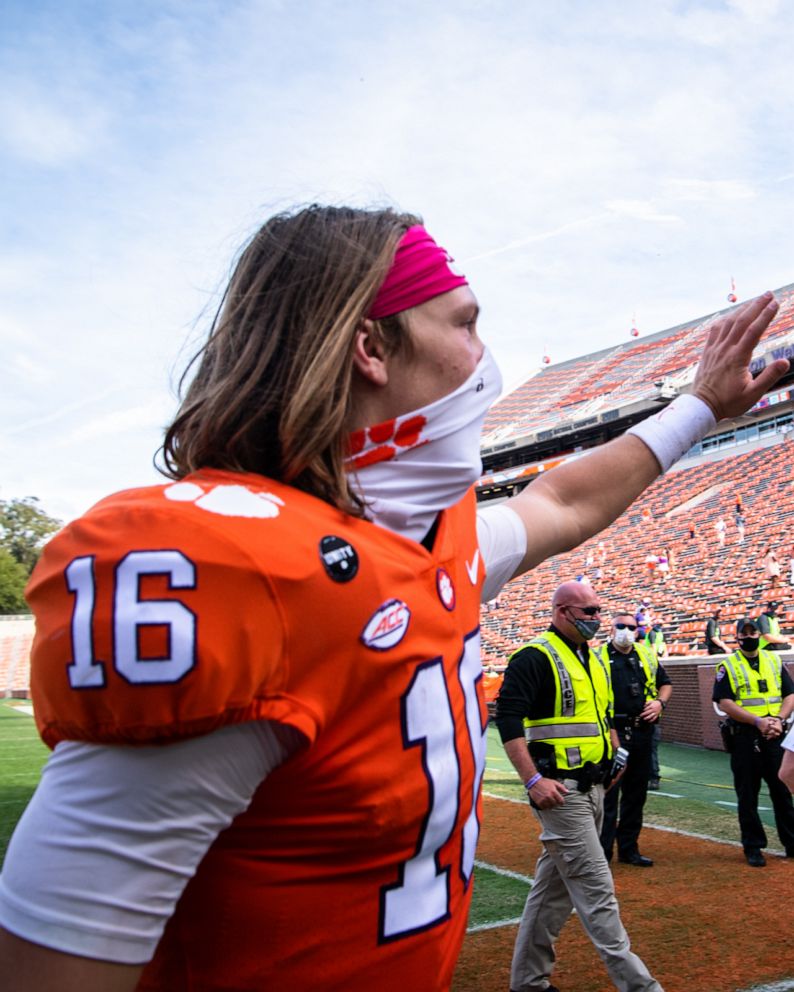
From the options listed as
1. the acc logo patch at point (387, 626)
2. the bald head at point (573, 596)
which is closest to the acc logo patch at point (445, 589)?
the acc logo patch at point (387, 626)

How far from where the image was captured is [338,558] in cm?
104

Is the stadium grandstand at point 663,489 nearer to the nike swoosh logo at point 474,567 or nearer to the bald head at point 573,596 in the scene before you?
the bald head at point 573,596

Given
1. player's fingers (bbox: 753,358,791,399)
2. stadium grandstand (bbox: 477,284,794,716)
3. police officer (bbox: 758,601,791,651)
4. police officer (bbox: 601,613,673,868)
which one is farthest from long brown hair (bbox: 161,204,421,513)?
police officer (bbox: 758,601,791,651)

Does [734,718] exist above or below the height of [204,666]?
below

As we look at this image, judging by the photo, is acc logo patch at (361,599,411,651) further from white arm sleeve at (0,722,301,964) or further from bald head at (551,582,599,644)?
bald head at (551,582,599,644)

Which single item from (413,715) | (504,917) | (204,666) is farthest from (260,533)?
(504,917)

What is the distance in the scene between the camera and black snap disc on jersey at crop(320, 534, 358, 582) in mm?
1025

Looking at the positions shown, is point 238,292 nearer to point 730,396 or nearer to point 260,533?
point 260,533

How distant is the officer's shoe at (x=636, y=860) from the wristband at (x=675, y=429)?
664cm

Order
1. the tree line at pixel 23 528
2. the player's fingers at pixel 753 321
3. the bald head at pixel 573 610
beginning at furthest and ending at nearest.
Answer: the tree line at pixel 23 528 → the bald head at pixel 573 610 → the player's fingers at pixel 753 321

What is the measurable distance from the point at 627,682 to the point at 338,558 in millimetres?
8746

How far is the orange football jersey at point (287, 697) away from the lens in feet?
2.92

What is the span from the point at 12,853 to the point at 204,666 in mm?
276

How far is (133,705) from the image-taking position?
0.87 m
